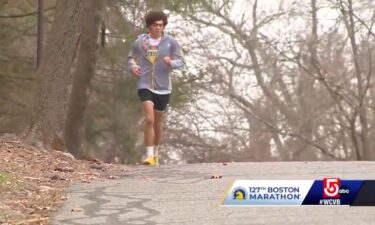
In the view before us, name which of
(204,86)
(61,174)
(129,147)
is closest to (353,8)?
(204,86)

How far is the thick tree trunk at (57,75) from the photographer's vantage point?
8.92 metres

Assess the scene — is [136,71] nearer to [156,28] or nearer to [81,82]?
[156,28]

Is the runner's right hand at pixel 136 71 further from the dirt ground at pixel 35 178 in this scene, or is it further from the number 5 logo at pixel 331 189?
the number 5 logo at pixel 331 189

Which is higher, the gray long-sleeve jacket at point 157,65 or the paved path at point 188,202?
the gray long-sleeve jacket at point 157,65

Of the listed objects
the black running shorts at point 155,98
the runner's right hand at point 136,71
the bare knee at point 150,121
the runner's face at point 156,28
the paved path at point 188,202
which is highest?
the runner's face at point 156,28

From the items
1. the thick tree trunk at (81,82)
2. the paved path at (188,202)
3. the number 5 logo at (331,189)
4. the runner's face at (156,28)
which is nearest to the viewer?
the paved path at (188,202)

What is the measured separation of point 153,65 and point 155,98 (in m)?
0.42

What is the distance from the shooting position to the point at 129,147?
1833cm

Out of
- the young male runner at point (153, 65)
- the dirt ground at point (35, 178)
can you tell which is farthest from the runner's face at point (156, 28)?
the dirt ground at point (35, 178)

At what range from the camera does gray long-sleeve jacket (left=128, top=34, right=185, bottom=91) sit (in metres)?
8.60

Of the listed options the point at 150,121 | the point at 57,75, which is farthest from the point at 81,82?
the point at 150,121

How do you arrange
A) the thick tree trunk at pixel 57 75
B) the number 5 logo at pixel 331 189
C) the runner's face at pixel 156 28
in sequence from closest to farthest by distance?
1. the number 5 logo at pixel 331 189
2. the runner's face at pixel 156 28
3. the thick tree trunk at pixel 57 75

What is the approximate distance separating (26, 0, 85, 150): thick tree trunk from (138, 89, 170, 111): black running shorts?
1.14 metres

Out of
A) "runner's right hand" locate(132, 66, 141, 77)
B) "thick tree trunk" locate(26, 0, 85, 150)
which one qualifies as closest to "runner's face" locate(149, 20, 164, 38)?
"runner's right hand" locate(132, 66, 141, 77)
